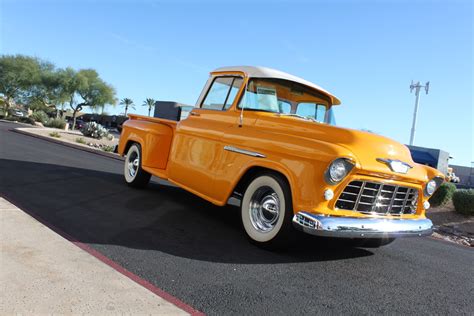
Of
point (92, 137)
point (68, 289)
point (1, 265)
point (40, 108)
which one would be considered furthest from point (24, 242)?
point (40, 108)

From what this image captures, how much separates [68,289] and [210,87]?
3.57 metres

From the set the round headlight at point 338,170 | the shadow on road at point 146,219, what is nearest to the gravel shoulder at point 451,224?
the shadow on road at point 146,219

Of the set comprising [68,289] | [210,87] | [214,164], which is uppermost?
[210,87]

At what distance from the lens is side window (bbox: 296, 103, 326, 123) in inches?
212

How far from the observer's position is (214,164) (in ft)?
15.6

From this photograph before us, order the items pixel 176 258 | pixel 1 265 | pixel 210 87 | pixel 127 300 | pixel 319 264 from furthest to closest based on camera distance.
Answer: pixel 210 87 → pixel 319 264 → pixel 176 258 → pixel 1 265 → pixel 127 300

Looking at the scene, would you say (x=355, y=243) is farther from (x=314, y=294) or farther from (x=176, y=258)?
(x=176, y=258)

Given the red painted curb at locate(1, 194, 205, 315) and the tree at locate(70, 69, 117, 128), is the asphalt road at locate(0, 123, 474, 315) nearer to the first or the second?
the red painted curb at locate(1, 194, 205, 315)

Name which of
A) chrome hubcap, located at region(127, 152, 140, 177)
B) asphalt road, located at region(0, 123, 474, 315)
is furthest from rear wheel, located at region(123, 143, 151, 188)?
asphalt road, located at region(0, 123, 474, 315)

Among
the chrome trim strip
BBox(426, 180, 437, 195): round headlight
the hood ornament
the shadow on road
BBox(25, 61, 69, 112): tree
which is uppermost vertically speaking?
BBox(25, 61, 69, 112): tree

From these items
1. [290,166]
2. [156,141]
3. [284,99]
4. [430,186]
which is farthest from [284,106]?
[156,141]

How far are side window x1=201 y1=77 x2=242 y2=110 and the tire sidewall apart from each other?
131 cm

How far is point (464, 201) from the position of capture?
10.3 meters

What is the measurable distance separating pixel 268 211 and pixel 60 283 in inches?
85.0
